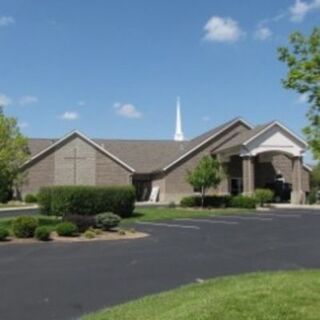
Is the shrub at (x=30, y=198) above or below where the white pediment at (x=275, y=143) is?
below

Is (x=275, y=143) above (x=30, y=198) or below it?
above

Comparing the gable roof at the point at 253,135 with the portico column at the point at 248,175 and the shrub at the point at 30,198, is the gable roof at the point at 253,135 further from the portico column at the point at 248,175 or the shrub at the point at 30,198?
the shrub at the point at 30,198

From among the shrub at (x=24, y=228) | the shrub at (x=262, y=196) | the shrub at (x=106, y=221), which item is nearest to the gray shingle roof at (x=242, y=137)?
the shrub at (x=262, y=196)

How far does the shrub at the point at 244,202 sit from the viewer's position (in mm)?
43688

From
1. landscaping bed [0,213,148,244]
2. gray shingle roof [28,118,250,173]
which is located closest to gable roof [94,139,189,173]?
gray shingle roof [28,118,250,173]

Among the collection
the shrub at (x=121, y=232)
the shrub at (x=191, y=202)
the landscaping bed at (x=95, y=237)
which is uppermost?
the shrub at (x=191, y=202)

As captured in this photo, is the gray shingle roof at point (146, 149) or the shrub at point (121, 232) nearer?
the shrub at point (121, 232)

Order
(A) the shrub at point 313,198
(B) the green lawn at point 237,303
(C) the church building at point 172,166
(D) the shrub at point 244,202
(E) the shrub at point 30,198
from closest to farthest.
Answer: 1. (B) the green lawn at point 237,303
2. (D) the shrub at point 244,202
3. (A) the shrub at point 313,198
4. (C) the church building at point 172,166
5. (E) the shrub at point 30,198

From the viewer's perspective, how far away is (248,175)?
161ft

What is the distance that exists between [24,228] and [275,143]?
98.1 ft

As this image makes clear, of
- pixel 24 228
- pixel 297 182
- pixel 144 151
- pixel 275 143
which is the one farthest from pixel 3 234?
pixel 144 151

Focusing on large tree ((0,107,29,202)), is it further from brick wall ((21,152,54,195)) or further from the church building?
brick wall ((21,152,54,195))

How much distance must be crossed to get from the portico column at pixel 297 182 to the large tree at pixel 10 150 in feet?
81.9

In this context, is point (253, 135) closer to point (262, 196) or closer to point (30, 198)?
point (262, 196)
